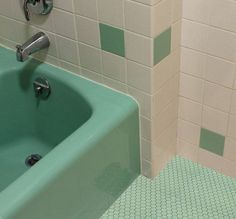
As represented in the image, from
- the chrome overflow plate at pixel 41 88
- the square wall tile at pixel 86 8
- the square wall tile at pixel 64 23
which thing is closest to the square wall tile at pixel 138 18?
the square wall tile at pixel 86 8

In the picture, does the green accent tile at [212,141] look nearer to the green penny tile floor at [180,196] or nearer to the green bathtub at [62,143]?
the green penny tile floor at [180,196]

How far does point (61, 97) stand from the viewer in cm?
156

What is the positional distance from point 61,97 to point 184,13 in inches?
20.1

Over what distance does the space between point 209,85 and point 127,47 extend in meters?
0.31

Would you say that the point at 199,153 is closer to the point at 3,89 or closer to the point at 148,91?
the point at 148,91

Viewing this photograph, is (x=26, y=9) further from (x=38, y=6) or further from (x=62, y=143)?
(x=62, y=143)

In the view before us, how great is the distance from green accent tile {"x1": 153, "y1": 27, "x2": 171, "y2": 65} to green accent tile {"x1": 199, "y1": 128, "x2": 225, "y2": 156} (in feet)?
1.22

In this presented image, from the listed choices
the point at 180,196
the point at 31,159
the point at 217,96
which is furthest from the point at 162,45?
the point at 31,159

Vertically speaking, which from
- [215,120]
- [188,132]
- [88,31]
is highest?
[88,31]

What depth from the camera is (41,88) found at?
5.24ft

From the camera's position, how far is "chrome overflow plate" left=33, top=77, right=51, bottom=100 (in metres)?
1.58

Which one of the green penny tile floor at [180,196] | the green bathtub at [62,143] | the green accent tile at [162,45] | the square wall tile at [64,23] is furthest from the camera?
the green penny tile floor at [180,196]

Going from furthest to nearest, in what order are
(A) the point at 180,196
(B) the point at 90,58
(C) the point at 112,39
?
Result: (A) the point at 180,196 → (B) the point at 90,58 → (C) the point at 112,39

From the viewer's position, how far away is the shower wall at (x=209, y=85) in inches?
51.5
